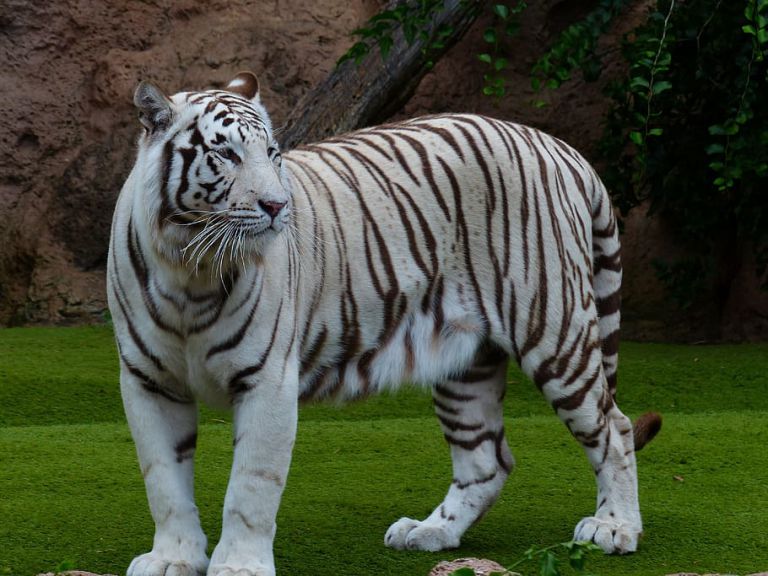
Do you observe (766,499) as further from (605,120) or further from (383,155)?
(605,120)

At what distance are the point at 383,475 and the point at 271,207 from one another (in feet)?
6.64

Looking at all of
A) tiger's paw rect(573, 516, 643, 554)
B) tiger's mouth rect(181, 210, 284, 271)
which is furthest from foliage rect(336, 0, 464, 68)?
tiger's mouth rect(181, 210, 284, 271)

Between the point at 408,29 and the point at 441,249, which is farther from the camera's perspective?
the point at 408,29

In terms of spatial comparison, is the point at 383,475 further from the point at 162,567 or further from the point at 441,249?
the point at 162,567

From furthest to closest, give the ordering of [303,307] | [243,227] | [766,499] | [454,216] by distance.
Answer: [766,499] → [454,216] → [303,307] → [243,227]

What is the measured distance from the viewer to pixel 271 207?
314 cm

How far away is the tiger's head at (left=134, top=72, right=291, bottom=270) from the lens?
3.14 metres

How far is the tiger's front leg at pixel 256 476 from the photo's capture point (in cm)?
324

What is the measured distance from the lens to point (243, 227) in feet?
10.3

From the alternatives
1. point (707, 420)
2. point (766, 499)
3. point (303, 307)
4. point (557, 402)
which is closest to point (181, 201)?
point (303, 307)

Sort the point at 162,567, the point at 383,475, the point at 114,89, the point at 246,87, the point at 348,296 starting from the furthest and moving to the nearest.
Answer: the point at 114,89 < the point at 383,475 < the point at 348,296 < the point at 246,87 < the point at 162,567

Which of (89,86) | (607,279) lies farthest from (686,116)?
(89,86)

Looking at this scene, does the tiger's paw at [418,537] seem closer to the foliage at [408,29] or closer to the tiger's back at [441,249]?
the tiger's back at [441,249]

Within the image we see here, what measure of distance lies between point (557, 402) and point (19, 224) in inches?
217
